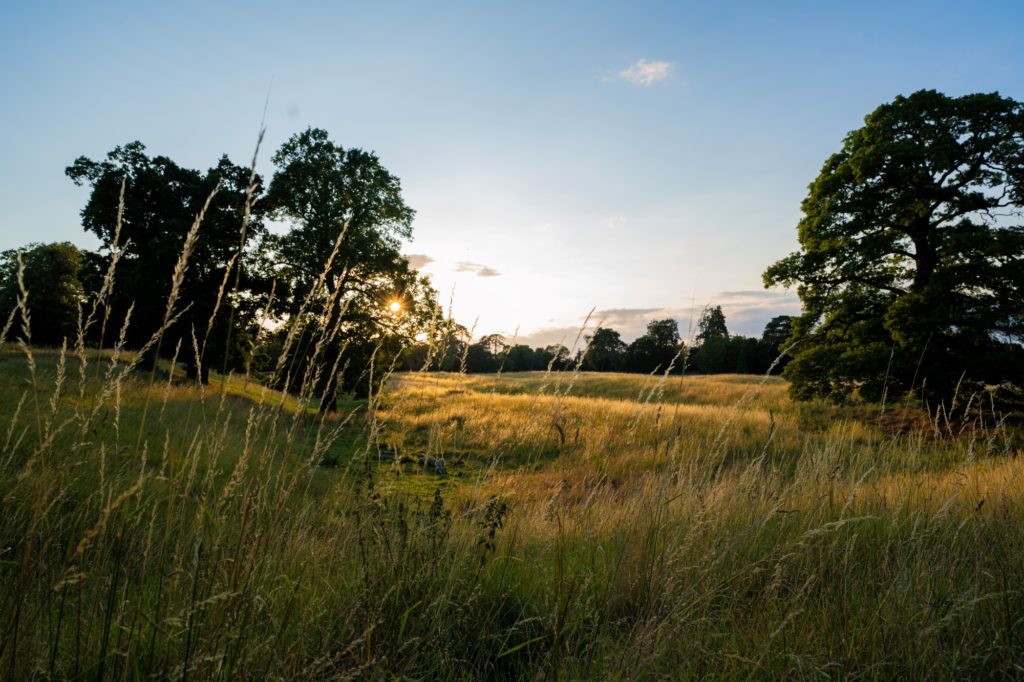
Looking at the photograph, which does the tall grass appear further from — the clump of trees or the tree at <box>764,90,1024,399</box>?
the clump of trees

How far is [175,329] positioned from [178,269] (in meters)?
19.4

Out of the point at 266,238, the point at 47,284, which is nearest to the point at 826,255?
the point at 266,238

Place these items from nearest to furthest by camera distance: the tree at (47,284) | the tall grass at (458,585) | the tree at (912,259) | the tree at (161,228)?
the tall grass at (458,585) < the tree at (912,259) < the tree at (161,228) < the tree at (47,284)

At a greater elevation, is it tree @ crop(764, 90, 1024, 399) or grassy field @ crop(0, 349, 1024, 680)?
tree @ crop(764, 90, 1024, 399)

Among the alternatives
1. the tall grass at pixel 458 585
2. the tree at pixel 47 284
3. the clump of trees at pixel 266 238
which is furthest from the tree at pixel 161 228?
the tree at pixel 47 284

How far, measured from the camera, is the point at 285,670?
180cm

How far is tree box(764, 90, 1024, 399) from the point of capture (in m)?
12.7

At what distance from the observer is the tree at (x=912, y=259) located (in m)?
12.7

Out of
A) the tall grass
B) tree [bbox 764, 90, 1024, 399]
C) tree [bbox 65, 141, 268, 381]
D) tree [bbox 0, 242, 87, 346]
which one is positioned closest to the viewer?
the tall grass

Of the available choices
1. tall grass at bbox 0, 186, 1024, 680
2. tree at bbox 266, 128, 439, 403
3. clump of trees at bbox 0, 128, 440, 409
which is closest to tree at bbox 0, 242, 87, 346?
clump of trees at bbox 0, 128, 440, 409

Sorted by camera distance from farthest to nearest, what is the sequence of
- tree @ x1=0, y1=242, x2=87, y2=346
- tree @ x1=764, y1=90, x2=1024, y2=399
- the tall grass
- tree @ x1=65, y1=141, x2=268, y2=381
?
tree @ x1=0, y1=242, x2=87, y2=346
tree @ x1=65, y1=141, x2=268, y2=381
tree @ x1=764, y1=90, x2=1024, y2=399
the tall grass

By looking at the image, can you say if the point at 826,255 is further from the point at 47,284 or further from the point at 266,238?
the point at 47,284

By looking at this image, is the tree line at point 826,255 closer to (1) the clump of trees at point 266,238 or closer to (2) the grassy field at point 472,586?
(1) the clump of trees at point 266,238

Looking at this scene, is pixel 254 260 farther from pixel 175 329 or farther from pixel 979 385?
pixel 979 385
